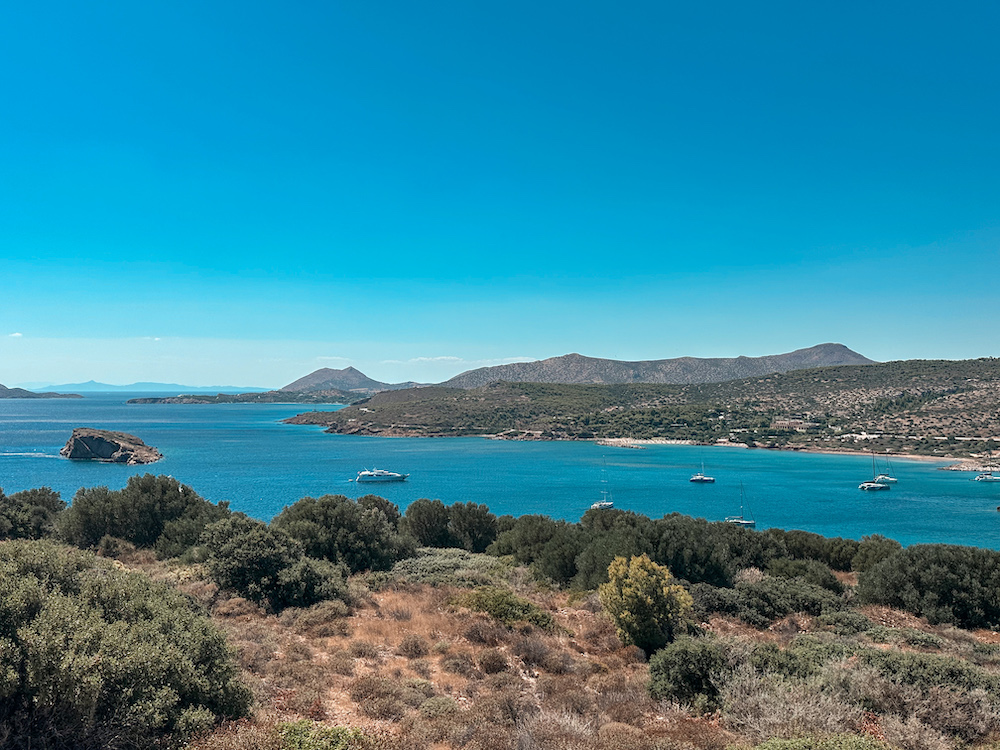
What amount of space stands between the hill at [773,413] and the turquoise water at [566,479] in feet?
50.8

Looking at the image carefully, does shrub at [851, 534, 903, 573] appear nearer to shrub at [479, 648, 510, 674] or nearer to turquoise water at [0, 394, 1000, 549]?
shrub at [479, 648, 510, 674]

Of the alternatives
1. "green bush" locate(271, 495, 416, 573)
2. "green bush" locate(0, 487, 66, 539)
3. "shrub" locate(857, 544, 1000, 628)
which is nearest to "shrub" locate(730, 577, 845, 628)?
"shrub" locate(857, 544, 1000, 628)

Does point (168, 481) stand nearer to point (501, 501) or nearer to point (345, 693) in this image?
point (345, 693)

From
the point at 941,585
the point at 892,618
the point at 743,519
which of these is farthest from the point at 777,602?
the point at 743,519

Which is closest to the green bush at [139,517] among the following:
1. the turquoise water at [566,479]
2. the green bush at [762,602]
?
the green bush at [762,602]

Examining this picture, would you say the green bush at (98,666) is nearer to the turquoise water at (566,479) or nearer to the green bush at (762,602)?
the green bush at (762,602)

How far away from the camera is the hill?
119875 mm

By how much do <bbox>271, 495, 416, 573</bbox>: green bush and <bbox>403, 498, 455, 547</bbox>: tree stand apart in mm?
5731

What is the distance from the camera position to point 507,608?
16.3m

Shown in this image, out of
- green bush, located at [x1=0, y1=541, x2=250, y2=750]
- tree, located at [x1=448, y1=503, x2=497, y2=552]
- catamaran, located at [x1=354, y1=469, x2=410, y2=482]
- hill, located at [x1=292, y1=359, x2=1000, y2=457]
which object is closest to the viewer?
green bush, located at [x1=0, y1=541, x2=250, y2=750]

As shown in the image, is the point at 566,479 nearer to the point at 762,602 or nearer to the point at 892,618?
the point at 892,618

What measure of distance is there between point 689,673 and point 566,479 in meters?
76.3

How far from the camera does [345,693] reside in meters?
10.5

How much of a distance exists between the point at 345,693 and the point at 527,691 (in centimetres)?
350
